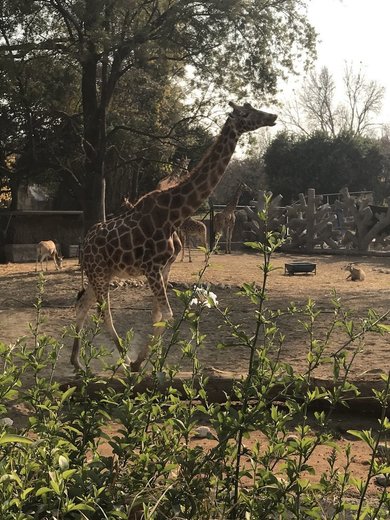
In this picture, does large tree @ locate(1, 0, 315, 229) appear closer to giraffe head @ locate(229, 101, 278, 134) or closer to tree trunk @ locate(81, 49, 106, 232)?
tree trunk @ locate(81, 49, 106, 232)

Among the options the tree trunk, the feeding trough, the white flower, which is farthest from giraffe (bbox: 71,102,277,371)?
the tree trunk

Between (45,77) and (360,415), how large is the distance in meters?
13.6

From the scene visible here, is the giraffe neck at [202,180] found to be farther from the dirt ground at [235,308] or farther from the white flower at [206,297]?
the white flower at [206,297]

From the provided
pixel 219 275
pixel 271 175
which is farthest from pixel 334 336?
pixel 271 175

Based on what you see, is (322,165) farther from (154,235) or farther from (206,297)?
(206,297)

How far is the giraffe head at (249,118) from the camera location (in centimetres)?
721

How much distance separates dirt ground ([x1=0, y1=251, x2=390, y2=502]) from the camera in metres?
6.41

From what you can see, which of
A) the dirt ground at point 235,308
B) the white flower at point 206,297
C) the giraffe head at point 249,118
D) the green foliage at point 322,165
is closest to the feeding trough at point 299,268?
the dirt ground at point 235,308

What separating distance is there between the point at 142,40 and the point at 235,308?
6900mm

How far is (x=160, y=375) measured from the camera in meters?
2.31

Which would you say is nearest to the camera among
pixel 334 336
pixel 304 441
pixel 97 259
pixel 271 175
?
pixel 304 441

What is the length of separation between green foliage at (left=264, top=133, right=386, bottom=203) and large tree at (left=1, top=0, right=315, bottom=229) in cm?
2001

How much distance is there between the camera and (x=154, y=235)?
267 inches

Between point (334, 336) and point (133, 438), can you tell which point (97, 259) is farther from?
point (133, 438)
